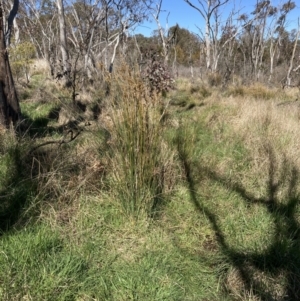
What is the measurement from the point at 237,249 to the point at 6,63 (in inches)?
148

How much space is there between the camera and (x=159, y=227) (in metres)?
2.27

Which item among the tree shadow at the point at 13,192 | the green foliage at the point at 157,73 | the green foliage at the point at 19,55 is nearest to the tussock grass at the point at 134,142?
the tree shadow at the point at 13,192

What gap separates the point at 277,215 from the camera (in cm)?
243

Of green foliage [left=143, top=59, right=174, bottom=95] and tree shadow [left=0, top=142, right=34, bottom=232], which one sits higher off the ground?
green foliage [left=143, top=59, right=174, bottom=95]

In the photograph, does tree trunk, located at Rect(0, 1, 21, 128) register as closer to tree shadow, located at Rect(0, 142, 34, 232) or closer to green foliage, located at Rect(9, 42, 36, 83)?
tree shadow, located at Rect(0, 142, 34, 232)

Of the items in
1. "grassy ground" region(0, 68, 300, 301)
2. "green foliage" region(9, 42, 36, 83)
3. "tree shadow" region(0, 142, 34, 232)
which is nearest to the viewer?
"grassy ground" region(0, 68, 300, 301)

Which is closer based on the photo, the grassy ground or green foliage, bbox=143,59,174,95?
the grassy ground

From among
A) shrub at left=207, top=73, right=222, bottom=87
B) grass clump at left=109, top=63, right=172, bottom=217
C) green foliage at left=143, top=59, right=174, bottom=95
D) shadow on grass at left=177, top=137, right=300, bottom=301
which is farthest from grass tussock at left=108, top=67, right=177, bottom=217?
shrub at left=207, top=73, right=222, bottom=87

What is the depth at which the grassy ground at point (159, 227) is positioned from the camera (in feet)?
5.73

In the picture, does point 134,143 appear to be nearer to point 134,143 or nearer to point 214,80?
point 134,143

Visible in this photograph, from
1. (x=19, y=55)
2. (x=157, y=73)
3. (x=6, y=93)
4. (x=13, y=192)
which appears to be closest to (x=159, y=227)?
(x=13, y=192)

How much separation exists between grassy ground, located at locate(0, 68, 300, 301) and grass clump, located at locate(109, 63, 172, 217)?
0.15 feet

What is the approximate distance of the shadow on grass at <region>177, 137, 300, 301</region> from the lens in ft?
6.00

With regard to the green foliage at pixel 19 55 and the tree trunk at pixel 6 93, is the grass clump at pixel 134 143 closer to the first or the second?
the tree trunk at pixel 6 93
